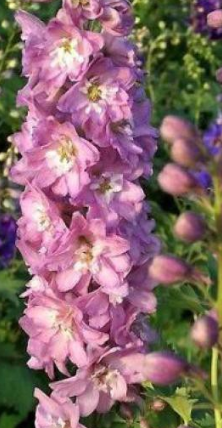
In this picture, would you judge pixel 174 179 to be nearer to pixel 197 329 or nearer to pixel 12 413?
pixel 197 329

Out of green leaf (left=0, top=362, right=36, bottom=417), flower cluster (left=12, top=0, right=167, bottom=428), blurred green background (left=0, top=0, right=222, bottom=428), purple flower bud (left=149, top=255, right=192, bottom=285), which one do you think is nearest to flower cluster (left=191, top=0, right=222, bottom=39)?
blurred green background (left=0, top=0, right=222, bottom=428)

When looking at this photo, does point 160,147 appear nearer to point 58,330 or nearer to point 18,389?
point 18,389

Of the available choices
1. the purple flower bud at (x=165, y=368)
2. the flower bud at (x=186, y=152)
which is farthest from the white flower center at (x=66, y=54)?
the purple flower bud at (x=165, y=368)

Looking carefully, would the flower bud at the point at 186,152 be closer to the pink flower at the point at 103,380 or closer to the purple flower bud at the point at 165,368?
the purple flower bud at the point at 165,368

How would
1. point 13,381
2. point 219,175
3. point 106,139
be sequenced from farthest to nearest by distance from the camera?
point 13,381 < point 106,139 < point 219,175

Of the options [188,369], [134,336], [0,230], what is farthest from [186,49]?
[188,369]

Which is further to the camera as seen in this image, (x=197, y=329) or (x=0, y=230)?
(x=0, y=230)
